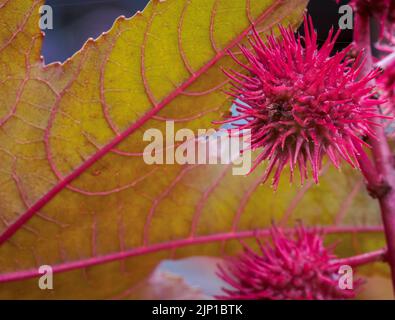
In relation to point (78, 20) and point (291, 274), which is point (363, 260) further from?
point (78, 20)

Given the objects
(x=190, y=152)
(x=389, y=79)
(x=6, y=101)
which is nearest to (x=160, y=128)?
(x=190, y=152)

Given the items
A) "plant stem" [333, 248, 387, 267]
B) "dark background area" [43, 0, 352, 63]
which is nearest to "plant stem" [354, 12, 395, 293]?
"plant stem" [333, 248, 387, 267]

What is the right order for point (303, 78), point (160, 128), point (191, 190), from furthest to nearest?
point (191, 190) → point (160, 128) → point (303, 78)

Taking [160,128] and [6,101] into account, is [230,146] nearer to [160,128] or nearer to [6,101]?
[160,128]

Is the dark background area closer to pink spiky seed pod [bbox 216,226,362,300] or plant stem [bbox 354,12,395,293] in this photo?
plant stem [bbox 354,12,395,293]

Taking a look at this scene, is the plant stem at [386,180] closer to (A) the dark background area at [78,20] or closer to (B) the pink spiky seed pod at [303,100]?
(B) the pink spiky seed pod at [303,100]
